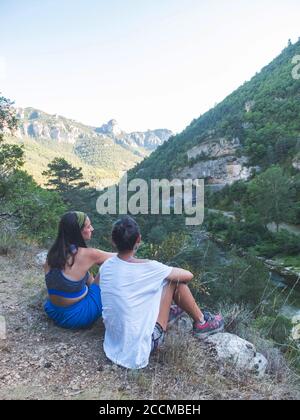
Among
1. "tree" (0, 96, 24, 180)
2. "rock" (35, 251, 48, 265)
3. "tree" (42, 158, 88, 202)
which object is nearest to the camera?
"rock" (35, 251, 48, 265)

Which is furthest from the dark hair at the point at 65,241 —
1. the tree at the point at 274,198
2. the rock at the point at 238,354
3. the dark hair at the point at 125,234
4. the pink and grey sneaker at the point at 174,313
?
the tree at the point at 274,198

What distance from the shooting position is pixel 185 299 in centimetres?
297

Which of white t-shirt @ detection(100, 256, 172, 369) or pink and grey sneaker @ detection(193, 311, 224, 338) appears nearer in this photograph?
white t-shirt @ detection(100, 256, 172, 369)

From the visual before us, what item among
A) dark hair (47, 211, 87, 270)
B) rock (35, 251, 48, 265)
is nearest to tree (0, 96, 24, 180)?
rock (35, 251, 48, 265)

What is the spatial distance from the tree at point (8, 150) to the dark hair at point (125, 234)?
18.9 ft

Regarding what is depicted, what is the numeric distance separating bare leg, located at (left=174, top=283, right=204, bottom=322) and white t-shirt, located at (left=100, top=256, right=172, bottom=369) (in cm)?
17

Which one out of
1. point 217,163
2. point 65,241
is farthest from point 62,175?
point 217,163

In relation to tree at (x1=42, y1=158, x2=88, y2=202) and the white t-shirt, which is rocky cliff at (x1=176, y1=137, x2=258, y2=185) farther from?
the white t-shirt

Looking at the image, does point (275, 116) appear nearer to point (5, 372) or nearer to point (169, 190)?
point (169, 190)

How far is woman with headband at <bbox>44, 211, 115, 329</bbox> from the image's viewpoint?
3.18 meters

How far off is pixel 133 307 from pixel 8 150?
20.5 feet

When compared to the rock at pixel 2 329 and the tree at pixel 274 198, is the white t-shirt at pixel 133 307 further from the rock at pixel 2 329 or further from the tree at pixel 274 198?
the tree at pixel 274 198

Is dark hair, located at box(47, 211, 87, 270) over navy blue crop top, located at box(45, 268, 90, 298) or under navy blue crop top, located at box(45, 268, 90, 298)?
over

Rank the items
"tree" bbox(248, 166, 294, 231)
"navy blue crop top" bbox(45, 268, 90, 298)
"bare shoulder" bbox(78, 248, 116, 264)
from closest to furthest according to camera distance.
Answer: "navy blue crop top" bbox(45, 268, 90, 298) < "bare shoulder" bbox(78, 248, 116, 264) < "tree" bbox(248, 166, 294, 231)
